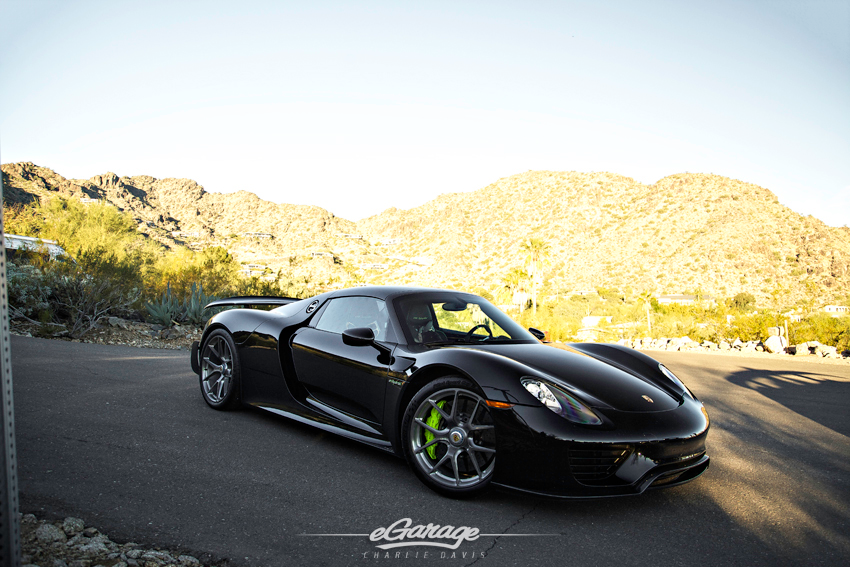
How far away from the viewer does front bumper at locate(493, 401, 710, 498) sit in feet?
9.32

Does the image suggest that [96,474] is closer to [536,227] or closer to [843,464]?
[843,464]

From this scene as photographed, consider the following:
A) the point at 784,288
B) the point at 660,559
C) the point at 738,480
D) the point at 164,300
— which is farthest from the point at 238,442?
the point at 784,288

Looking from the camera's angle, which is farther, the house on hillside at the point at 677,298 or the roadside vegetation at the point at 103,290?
the house on hillside at the point at 677,298

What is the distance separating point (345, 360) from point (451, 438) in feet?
3.60

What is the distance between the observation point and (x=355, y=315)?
4.24 meters

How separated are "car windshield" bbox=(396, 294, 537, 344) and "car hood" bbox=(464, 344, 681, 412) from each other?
0.34 metres

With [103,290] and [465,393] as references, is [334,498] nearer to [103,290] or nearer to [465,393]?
[465,393]

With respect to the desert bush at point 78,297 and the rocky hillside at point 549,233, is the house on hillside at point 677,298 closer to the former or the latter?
the rocky hillside at point 549,233

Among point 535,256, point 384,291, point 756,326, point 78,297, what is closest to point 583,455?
point 384,291

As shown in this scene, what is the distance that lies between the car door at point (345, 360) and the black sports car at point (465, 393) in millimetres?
11

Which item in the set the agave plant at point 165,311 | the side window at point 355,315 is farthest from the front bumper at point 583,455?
the agave plant at point 165,311

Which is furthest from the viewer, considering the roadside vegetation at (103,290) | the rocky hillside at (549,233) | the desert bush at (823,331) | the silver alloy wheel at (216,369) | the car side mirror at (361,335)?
the rocky hillside at (549,233)

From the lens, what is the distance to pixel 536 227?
58812 millimetres

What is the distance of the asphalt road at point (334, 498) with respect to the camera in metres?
2.53
